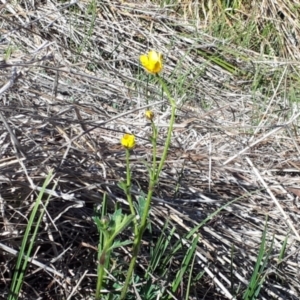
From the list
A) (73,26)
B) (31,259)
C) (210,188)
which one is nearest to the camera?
(31,259)

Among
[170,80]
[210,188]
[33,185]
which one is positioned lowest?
[170,80]

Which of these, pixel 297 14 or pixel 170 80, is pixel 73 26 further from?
pixel 297 14

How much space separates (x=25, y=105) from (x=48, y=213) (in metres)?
0.48

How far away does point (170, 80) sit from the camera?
9.80 ft

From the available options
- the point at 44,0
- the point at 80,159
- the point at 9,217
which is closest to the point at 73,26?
the point at 44,0

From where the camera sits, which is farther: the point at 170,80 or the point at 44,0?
the point at 44,0

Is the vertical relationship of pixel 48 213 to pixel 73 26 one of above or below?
above

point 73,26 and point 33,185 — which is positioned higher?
point 33,185

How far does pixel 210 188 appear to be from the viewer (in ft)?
6.23

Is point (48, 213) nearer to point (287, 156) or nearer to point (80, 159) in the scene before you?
point (80, 159)

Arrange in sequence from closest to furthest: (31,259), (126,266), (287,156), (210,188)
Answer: (31,259) → (126,266) → (210,188) → (287,156)

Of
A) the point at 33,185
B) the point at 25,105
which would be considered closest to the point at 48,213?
the point at 33,185

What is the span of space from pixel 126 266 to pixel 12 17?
1.81 m

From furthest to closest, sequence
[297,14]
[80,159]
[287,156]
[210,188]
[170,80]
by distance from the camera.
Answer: [297,14] → [170,80] → [287,156] → [210,188] → [80,159]
